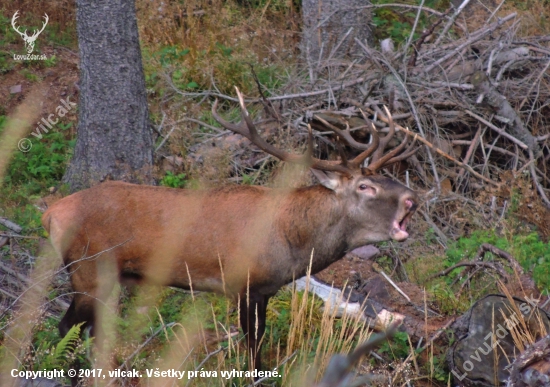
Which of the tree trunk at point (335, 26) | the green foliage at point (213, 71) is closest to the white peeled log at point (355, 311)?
the green foliage at point (213, 71)

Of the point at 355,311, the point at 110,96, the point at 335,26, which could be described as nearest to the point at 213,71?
the point at 335,26

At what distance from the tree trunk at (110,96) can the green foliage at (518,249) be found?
10.2ft

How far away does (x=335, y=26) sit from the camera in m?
10.1

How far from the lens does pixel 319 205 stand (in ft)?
A: 18.0

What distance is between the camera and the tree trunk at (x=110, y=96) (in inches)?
301

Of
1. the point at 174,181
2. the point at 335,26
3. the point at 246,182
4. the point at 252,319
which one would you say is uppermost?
the point at 335,26

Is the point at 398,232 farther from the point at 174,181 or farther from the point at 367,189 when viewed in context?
the point at 174,181

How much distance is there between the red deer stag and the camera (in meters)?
5.22

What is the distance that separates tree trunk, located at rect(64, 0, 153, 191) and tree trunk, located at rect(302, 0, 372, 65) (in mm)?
2856

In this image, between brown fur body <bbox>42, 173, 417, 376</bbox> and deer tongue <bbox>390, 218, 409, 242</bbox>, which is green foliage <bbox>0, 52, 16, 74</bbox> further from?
deer tongue <bbox>390, 218, 409, 242</bbox>

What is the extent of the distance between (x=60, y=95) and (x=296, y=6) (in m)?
3.95

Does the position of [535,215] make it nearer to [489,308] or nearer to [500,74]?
[500,74]

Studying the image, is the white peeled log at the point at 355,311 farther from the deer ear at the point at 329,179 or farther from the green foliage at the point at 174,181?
the green foliage at the point at 174,181

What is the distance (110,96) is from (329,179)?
308 cm
